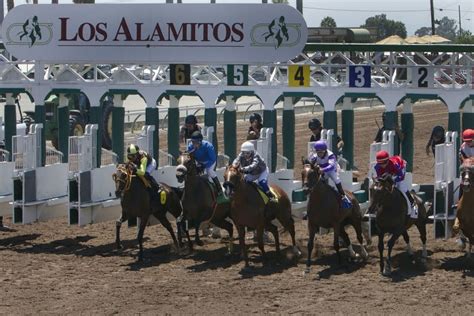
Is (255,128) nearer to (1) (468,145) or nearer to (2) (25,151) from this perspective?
(2) (25,151)

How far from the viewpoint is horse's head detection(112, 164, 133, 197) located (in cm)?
1642

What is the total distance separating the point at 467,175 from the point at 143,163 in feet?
15.2

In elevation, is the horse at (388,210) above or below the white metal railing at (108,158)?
below

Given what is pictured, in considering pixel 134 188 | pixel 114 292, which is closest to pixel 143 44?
pixel 134 188

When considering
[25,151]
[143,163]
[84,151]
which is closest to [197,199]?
[143,163]

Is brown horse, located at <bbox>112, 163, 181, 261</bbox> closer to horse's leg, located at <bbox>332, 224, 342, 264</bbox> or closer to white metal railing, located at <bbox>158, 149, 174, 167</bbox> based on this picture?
white metal railing, located at <bbox>158, 149, 174, 167</bbox>

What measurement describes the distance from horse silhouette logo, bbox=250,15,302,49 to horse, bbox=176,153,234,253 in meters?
2.71

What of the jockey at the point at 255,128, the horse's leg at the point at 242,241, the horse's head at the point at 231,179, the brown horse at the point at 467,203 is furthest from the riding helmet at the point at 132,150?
the brown horse at the point at 467,203

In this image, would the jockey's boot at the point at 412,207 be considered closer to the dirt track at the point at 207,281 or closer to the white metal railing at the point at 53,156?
the dirt track at the point at 207,281

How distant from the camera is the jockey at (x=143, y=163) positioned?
16.8 m

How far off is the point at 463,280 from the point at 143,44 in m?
7.04

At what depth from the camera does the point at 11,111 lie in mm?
21297

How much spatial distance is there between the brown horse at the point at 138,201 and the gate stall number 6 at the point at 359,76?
328 cm

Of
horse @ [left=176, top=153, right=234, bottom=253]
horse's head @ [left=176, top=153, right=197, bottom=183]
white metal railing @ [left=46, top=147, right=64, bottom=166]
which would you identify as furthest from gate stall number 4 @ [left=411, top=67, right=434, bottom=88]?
white metal railing @ [left=46, top=147, right=64, bottom=166]
